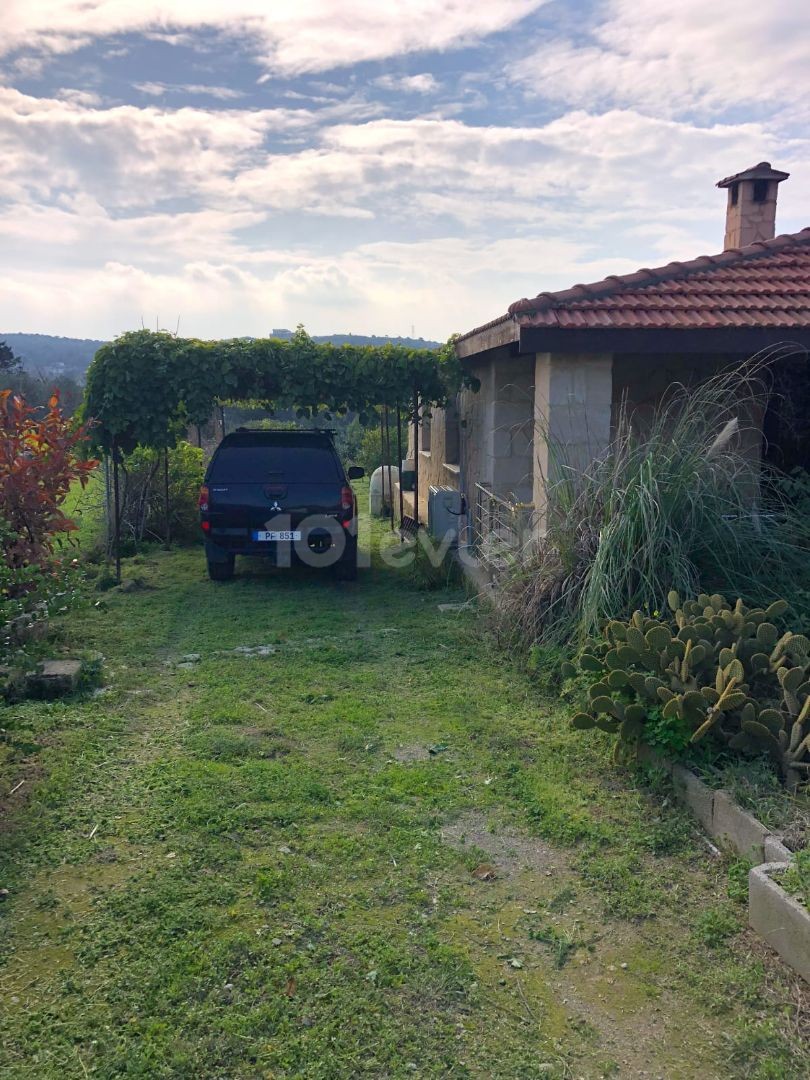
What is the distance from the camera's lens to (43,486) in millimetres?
7168

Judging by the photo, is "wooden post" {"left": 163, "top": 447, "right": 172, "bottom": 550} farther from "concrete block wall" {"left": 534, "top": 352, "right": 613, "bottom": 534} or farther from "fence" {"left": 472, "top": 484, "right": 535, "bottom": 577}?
"concrete block wall" {"left": 534, "top": 352, "right": 613, "bottom": 534}

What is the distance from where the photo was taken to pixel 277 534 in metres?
9.66

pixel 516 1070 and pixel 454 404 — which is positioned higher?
pixel 454 404

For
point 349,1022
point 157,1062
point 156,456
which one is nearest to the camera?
point 157,1062

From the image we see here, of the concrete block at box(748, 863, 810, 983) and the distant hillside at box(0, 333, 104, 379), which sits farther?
the distant hillside at box(0, 333, 104, 379)

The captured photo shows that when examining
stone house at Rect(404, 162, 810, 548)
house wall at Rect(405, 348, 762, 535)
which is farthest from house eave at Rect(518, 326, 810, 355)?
house wall at Rect(405, 348, 762, 535)

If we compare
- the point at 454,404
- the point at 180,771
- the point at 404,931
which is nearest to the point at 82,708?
the point at 180,771

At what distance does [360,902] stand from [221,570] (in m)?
7.18

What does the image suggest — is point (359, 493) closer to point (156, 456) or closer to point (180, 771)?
point (156, 456)

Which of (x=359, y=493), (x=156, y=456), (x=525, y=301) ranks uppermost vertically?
(x=525, y=301)

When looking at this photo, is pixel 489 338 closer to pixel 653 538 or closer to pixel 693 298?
pixel 693 298

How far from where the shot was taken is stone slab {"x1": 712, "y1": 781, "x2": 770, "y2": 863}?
11.6 ft

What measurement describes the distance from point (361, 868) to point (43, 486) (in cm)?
482

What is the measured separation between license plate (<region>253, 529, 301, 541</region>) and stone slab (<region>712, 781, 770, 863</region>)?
6.45 meters
